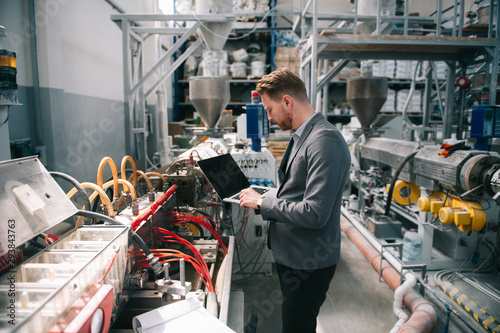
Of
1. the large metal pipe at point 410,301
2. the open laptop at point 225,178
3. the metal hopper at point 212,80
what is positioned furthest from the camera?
the metal hopper at point 212,80

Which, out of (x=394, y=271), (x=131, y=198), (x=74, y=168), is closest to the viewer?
(x=131, y=198)

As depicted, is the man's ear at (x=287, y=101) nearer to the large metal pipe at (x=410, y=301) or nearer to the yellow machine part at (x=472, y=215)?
the large metal pipe at (x=410, y=301)

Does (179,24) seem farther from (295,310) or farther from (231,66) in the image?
(295,310)

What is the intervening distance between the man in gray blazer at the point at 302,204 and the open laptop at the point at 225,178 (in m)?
0.16

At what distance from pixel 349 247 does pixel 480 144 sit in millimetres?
1419

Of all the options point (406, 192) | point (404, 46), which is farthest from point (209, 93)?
point (406, 192)

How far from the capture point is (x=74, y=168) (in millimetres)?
2814

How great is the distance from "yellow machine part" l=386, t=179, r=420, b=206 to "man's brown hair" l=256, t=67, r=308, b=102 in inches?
77.1

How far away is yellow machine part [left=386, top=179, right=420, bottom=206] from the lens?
106 inches

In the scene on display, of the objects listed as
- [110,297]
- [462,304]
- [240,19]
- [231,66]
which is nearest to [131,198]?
[110,297]

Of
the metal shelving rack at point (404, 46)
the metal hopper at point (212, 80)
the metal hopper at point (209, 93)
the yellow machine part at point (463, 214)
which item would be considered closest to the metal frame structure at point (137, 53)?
the metal hopper at point (212, 80)

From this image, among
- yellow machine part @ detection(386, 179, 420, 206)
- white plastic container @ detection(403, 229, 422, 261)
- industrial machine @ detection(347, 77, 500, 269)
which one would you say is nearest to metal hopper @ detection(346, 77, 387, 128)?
industrial machine @ detection(347, 77, 500, 269)

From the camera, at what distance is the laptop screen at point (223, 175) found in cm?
134

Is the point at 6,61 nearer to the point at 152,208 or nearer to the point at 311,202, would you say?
the point at 152,208
